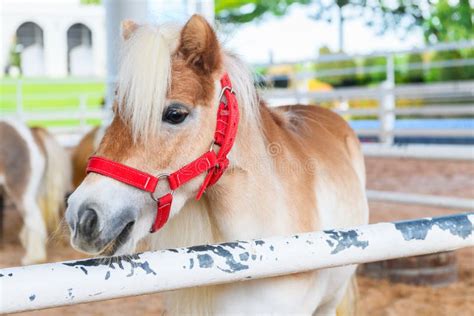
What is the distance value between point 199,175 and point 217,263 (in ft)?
1.30

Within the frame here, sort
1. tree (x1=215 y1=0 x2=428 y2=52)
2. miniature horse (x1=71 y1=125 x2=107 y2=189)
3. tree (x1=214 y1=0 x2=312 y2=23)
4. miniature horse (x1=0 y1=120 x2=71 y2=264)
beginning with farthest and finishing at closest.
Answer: tree (x1=214 y1=0 x2=312 y2=23), tree (x1=215 y1=0 x2=428 y2=52), miniature horse (x1=71 y1=125 x2=107 y2=189), miniature horse (x1=0 y1=120 x2=71 y2=264)

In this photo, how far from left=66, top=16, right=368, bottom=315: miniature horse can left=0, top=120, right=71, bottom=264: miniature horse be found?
3.72m

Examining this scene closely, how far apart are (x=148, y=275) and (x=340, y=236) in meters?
0.45

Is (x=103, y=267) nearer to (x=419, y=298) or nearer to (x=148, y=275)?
(x=148, y=275)

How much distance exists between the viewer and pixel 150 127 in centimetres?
152

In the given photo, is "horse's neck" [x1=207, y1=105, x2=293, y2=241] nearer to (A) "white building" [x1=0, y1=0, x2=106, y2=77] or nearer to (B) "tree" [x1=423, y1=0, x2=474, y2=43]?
(B) "tree" [x1=423, y1=0, x2=474, y2=43]

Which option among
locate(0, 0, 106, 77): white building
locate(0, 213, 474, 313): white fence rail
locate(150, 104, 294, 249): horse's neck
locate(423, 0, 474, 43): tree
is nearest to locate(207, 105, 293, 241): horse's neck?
locate(150, 104, 294, 249): horse's neck

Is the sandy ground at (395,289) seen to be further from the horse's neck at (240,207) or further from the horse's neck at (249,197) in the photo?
the horse's neck at (249,197)

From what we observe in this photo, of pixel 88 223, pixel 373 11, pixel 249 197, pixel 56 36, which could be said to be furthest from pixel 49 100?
pixel 88 223

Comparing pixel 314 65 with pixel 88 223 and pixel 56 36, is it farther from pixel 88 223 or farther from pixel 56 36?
pixel 88 223

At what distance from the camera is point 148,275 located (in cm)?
119

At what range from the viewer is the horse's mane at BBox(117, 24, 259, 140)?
1.51 m

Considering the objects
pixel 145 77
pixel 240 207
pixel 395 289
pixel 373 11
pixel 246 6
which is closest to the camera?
pixel 145 77

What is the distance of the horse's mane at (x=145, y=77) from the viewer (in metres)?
1.51
